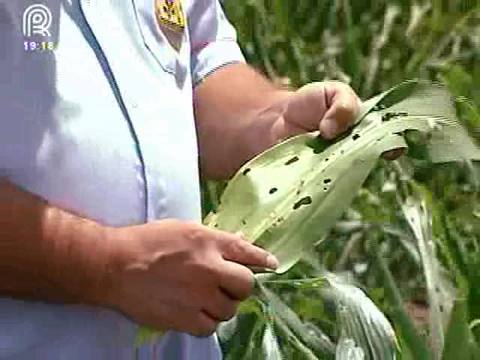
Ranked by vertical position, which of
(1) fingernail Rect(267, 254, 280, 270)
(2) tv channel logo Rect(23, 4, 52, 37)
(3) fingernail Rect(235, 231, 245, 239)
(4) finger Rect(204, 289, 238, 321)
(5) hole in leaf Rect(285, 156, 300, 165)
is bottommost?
(4) finger Rect(204, 289, 238, 321)

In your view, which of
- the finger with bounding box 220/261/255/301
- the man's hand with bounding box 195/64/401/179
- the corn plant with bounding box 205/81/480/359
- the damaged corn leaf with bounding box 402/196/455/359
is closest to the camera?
the finger with bounding box 220/261/255/301

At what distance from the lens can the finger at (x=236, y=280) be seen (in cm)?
82

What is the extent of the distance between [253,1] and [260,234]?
2.51 feet

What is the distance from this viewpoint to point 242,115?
3.52 feet

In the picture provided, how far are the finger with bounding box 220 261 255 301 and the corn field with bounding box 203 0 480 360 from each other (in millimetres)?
64

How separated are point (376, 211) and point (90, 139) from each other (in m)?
0.65

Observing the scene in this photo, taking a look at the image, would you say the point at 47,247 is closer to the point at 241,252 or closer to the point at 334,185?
the point at 241,252

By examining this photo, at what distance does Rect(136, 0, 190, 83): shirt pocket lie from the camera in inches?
37.9

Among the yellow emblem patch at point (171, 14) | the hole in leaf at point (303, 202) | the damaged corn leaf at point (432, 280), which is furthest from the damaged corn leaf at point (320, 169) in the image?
the damaged corn leaf at point (432, 280)

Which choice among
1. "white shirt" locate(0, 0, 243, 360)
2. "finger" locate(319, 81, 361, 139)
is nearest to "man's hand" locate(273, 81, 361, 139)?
"finger" locate(319, 81, 361, 139)

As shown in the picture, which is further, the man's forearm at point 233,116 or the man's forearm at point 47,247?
the man's forearm at point 233,116

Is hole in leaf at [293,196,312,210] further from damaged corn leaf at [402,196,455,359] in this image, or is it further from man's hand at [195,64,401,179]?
damaged corn leaf at [402,196,455,359]

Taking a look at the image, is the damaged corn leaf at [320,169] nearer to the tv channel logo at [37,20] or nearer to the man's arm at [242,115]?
the man's arm at [242,115]

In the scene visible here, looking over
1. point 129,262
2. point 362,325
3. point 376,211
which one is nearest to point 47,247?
point 129,262
